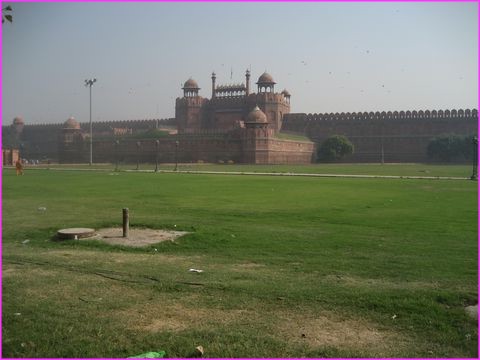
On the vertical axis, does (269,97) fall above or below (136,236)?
above

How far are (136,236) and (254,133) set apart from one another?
1537 inches

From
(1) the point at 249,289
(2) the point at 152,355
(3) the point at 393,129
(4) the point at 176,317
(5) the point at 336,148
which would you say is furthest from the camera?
(3) the point at 393,129

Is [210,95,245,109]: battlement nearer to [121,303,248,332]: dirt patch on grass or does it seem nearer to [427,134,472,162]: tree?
[427,134,472,162]: tree

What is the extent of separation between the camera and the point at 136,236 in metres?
6.14

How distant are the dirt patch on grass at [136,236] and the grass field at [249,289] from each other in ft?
0.68

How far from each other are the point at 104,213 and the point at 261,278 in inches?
182

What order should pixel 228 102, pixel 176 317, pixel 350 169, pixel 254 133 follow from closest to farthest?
pixel 176 317 < pixel 350 169 < pixel 254 133 < pixel 228 102

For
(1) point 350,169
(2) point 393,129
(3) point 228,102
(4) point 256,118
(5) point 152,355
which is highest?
(3) point 228,102

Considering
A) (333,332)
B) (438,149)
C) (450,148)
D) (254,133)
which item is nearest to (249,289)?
(333,332)

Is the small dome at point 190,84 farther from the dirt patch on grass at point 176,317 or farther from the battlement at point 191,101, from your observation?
the dirt patch on grass at point 176,317

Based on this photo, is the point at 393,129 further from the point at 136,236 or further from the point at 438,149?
the point at 136,236

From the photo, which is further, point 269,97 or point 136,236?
point 269,97

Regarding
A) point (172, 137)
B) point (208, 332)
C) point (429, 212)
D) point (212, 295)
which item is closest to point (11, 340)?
point (208, 332)

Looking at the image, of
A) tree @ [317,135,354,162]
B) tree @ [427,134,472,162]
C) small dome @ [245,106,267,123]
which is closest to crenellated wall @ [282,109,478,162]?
tree @ [317,135,354,162]
